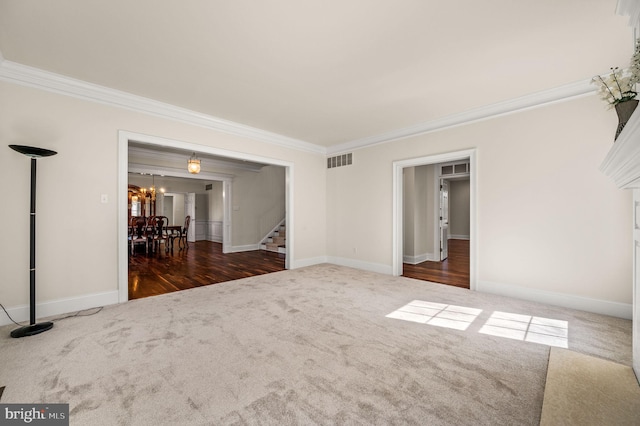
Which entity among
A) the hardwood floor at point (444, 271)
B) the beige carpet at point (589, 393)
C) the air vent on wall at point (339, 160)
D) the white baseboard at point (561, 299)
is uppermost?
the air vent on wall at point (339, 160)

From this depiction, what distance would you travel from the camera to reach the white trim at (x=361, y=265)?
17.5 ft

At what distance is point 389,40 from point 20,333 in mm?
4492

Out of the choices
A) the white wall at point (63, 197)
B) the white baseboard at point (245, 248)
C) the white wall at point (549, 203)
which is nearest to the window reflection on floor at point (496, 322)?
the white wall at point (549, 203)

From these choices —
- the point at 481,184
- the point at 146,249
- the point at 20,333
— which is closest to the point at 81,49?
the point at 20,333

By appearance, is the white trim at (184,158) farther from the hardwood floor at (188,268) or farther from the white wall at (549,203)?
the white wall at (549,203)

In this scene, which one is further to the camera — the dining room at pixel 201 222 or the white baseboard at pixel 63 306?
the dining room at pixel 201 222

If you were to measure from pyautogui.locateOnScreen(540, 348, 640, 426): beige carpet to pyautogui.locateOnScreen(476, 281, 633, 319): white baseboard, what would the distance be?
1524mm

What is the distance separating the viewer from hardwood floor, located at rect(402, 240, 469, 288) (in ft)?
15.8

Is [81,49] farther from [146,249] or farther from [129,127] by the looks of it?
[146,249]

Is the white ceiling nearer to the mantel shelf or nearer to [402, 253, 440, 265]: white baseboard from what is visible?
the mantel shelf

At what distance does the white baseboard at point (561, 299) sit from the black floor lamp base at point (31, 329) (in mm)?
5388

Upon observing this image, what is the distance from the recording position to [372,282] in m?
4.66

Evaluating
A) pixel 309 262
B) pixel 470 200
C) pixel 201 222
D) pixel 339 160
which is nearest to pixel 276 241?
pixel 309 262

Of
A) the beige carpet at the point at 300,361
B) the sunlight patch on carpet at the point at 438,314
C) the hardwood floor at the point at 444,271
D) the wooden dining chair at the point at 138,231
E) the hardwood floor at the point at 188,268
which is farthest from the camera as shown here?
the wooden dining chair at the point at 138,231
